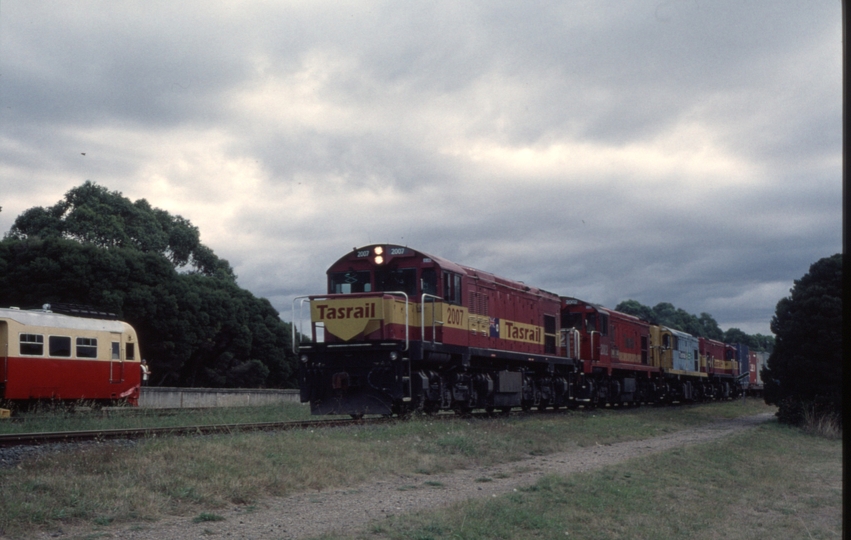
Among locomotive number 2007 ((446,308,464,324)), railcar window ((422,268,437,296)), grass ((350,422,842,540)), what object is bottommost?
grass ((350,422,842,540))

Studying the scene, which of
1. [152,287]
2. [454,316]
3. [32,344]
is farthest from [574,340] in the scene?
[152,287]

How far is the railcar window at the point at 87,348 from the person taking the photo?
91.6 feet

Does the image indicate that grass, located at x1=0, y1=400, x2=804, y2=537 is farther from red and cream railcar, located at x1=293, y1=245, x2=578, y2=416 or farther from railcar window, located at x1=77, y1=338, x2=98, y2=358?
railcar window, located at x1=77, y1=338, x2=98, y2=358

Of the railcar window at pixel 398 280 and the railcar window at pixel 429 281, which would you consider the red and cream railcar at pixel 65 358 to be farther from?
the railcar window at pixel 429 281

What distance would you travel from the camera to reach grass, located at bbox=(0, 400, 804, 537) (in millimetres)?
9664

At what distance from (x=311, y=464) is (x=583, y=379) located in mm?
22547

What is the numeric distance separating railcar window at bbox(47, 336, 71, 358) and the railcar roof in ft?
1.34

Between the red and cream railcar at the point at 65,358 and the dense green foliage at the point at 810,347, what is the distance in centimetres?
2531

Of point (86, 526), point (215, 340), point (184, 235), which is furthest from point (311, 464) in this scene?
point (184, 235)

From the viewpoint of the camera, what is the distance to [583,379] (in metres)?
34.2

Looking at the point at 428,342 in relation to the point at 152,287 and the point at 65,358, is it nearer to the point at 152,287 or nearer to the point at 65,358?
the point at 65,358

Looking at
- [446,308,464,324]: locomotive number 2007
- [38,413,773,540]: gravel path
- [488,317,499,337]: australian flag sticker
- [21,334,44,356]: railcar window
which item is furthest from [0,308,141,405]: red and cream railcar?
[38,413,773,540]: gravel path

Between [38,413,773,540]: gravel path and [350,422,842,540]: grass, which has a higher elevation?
[38,413,773,540]: gravel path

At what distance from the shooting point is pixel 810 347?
3155cm
